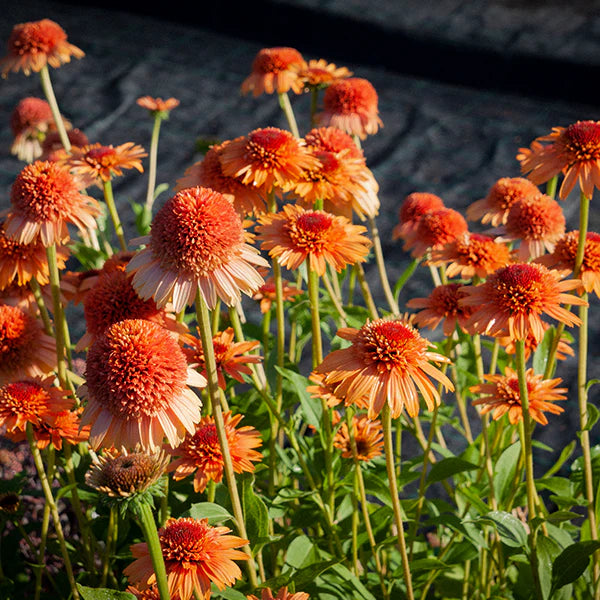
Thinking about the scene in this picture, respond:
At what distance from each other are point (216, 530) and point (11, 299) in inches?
21.8

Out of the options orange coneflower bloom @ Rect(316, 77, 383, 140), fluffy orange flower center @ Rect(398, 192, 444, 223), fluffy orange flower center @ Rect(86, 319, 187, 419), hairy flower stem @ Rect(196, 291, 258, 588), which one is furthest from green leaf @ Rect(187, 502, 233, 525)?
orange coneflower bloom @ Rect(316, 77, 383, 140)

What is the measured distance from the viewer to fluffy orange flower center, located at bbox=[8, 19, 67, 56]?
5.45 feet

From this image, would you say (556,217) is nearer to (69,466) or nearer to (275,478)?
(275,478)

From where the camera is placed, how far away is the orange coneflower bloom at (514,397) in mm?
1069

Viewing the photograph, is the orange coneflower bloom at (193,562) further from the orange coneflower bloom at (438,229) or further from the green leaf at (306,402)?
the orange coneflower bloom at (438,229)

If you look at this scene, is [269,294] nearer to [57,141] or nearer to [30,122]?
[57,141]

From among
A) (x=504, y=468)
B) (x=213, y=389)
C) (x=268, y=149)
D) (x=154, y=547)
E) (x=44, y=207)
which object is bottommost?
(x=504, y=468)

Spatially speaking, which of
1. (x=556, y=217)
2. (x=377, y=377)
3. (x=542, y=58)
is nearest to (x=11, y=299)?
(x=377, y=377)

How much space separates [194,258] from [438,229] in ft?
1.99

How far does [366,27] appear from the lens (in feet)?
14.4

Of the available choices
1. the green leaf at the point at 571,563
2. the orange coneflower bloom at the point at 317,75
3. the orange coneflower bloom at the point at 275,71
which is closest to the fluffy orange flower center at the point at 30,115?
the orange coneflower bloom at the point at 275,71

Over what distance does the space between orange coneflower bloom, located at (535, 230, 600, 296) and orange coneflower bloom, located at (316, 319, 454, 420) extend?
1.00 feet

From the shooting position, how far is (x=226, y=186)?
44.3 inches

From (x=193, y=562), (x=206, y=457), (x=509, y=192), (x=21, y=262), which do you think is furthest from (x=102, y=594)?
(x=509, y=192)
